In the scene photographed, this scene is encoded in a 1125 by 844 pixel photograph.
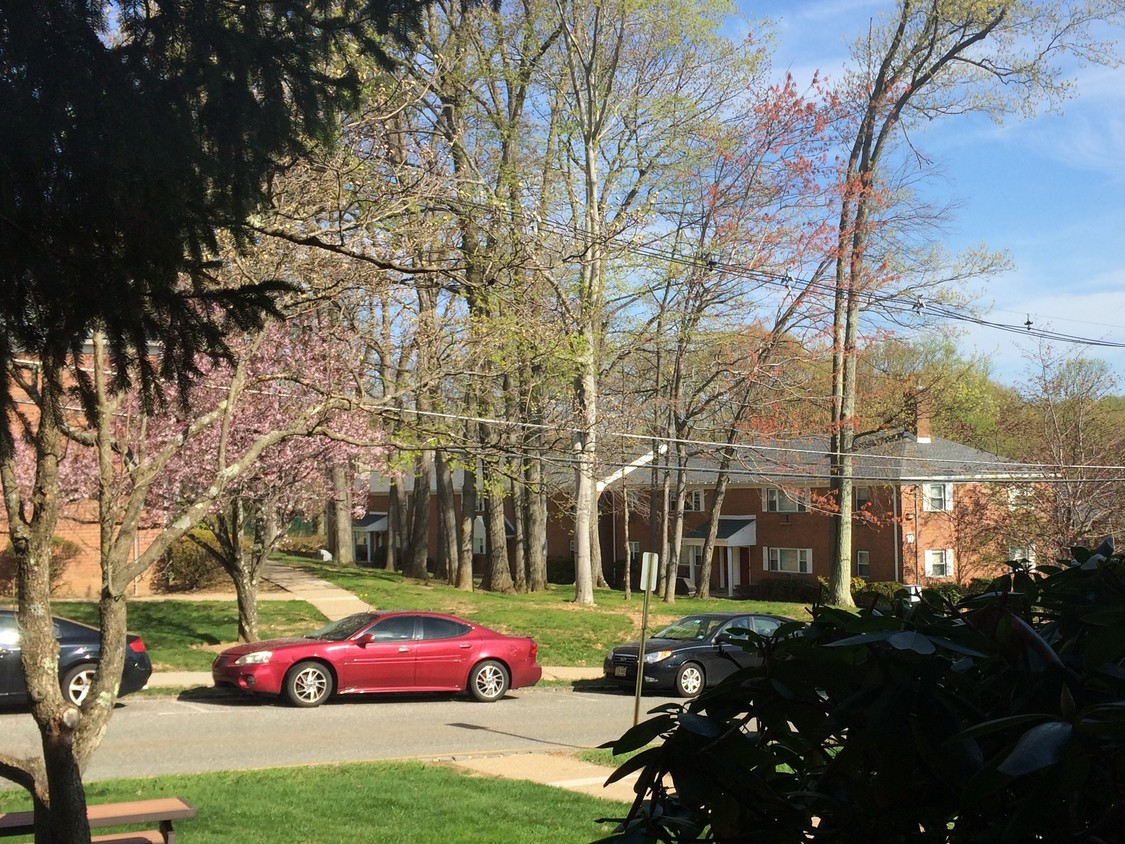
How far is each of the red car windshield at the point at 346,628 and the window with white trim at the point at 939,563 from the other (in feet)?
102

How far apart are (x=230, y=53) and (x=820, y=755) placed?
15.3 ft

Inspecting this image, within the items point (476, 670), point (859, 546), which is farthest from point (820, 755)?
A: point (859, 546)

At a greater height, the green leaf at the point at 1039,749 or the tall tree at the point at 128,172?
the tall tree at the point at 128,172

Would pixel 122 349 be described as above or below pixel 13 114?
below

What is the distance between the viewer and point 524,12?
30359mm

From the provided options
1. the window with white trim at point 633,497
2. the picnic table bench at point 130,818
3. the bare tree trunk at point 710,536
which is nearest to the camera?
the picnic table bench at point 130,818

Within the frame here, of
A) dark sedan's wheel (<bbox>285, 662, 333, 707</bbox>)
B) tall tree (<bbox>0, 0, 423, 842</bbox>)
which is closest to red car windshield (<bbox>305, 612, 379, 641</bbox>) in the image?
dark sedan's wheel (<bbox>285, 662, 333, 707</bbox>)

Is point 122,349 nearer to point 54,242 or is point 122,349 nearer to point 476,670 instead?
point 54,242

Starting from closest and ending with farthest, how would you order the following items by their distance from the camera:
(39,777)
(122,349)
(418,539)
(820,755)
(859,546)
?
1. (820,755)
2. (122,349)
3. (39,777)
4. (418,539)
5. (859,546)

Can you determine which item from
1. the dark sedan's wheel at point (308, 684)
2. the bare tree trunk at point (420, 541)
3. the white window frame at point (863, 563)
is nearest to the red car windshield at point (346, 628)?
the dark sedan's wheel at point (308, 684)

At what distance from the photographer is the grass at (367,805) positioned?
8531 millimetres

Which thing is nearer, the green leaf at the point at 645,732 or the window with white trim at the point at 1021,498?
the green leaf at the point at 645,732

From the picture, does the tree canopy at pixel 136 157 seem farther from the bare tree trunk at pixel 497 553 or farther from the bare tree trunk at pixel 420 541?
the bare tree trunk at pixel 420 541

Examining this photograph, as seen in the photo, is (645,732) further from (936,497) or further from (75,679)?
(936,497)
